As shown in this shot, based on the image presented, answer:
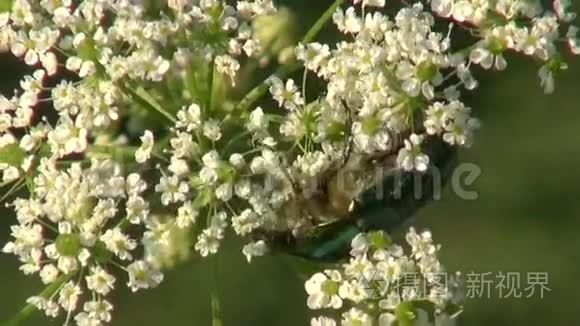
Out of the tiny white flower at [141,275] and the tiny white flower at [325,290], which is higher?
the tiny white flower at [141,275]

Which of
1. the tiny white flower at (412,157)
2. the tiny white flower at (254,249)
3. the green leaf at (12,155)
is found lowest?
the tiny white flower at (254,249)

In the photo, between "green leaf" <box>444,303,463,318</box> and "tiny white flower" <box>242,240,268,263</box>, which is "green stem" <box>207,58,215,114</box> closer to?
"tiny white flower" <box>242,240,268,263</box>

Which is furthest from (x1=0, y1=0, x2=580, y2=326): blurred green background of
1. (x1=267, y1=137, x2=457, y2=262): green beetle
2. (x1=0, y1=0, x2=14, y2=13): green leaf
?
(x1=0, y1=0, x2=14, y2=13): green leaf

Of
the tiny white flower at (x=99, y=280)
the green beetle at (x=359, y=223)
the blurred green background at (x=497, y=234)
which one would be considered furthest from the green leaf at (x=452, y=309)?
the blurred green background at (x=497, y=234)

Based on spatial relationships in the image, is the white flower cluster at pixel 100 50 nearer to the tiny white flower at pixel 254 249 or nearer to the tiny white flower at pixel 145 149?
the tiny white flower at pixel 145 149

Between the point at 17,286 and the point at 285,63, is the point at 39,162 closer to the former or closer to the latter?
the point at 285,63
